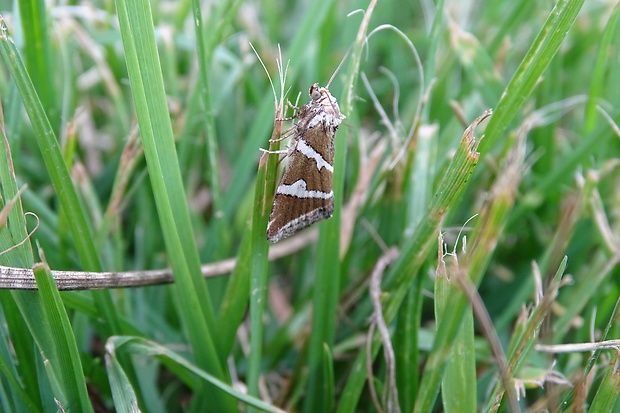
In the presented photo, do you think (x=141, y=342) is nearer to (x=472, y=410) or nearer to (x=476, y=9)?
(x=472, y=410)

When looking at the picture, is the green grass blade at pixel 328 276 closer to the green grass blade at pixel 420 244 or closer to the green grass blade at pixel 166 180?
the green grass blade at pixel 420 244

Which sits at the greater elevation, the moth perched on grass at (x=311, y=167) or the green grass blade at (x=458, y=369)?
the moth perched on grass at (x=311, y=167)

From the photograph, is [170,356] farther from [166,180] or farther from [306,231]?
[306,231]

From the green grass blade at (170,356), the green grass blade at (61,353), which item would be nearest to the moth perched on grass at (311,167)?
the green grass blade at (170,356)

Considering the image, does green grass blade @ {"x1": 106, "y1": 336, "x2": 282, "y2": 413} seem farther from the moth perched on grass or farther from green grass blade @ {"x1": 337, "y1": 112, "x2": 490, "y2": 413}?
the moth perched on grass

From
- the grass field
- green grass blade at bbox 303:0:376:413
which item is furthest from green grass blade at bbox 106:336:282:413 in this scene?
green grass blade at bbox 303:0:376:413

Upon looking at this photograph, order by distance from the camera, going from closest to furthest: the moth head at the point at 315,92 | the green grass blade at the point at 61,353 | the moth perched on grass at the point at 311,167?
the green grass blade at the point at 61,353
the moth perched on grass at the point at 311,167
the moth head at the point at 315,92

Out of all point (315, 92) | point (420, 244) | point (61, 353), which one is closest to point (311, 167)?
point (315, 92)
